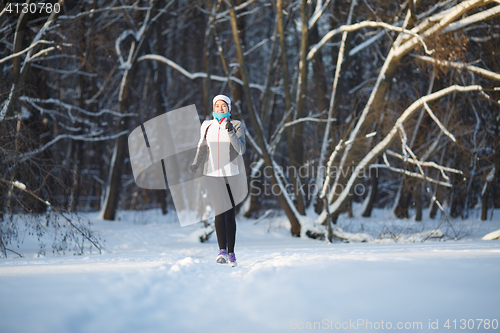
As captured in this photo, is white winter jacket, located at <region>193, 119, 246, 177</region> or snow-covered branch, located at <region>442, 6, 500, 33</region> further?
snow-covered branch, located at <region>442, 6, 500, 33</region>

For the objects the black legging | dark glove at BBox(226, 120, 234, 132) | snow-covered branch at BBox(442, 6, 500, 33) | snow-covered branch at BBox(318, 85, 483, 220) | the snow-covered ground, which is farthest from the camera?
snow-covered branch at BBox(318, 85, 483, 220)

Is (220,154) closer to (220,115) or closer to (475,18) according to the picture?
(220,115)

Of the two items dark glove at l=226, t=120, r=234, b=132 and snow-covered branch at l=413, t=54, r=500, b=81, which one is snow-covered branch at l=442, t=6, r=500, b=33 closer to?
snow-covered branch at l=413, t=54, r=500, b=81

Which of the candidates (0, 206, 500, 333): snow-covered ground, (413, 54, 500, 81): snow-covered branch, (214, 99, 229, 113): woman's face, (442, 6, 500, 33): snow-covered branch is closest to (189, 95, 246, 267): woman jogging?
(214, 99, 229, 113): woman's face

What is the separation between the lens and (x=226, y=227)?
406cm

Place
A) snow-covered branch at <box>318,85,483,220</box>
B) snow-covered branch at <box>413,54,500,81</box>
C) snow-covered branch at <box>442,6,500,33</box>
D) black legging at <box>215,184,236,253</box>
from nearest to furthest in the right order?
black legging at <box>215,184,236,253</box> < snow-covered branch at <box>442,6,500,33</box> < snow-covered branch at <box>413,54,500,81</box> < snow-covered branch at <box>318,85,483,220</box>

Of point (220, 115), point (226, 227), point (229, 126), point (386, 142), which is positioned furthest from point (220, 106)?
point (386, 142)

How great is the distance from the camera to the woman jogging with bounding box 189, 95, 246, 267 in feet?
12.8

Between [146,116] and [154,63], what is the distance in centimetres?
293

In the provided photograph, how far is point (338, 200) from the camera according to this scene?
28.8 feet

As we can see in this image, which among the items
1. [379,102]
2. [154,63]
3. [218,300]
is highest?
[154,63]

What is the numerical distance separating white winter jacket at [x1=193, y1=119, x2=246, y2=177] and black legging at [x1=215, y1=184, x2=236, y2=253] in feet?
0.70

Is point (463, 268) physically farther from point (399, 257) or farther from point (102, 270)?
point (102, 270)

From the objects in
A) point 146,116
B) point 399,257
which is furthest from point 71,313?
point 146,116
